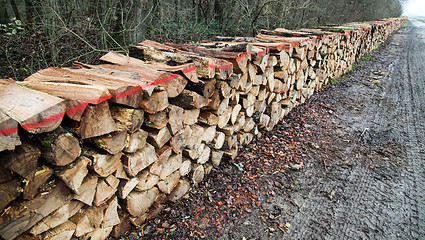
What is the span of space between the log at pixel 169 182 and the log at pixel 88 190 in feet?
2.39

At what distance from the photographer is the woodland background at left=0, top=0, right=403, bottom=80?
17.6 ft

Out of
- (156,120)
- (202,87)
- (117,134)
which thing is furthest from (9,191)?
(202,87)

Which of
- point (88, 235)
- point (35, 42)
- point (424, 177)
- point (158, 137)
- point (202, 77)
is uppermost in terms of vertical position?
point (35, 42)

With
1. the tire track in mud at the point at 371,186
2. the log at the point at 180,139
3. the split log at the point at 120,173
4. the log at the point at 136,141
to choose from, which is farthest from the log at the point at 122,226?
the tire track in mud at the point at 371,186

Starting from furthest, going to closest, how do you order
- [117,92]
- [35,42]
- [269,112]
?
[35,42]
[269,112]
[117,92]

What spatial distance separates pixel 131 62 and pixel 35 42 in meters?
5.24

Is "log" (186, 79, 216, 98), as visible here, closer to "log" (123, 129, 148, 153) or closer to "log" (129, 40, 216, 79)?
"log" (129, 40, 216, 79)

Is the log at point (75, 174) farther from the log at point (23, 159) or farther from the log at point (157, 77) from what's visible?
the log at point (157, 77)

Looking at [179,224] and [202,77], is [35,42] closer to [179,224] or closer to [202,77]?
[202,77]

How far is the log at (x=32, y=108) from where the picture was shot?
1.32 meters

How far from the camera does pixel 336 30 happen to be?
7.65 metres

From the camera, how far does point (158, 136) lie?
2.28 m

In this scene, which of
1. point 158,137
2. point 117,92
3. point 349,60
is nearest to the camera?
point 117,92

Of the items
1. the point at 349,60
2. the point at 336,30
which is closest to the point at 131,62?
the point at 336,30
